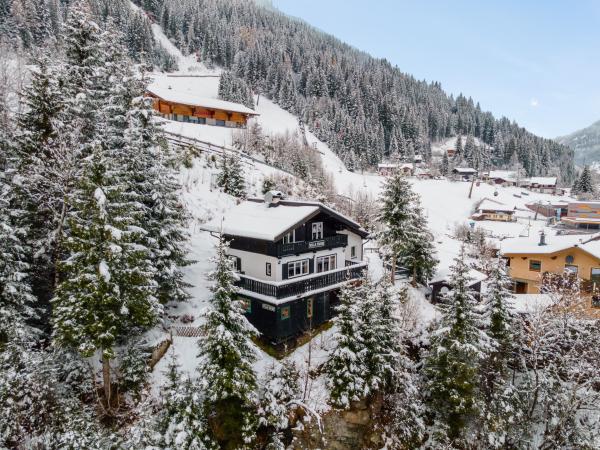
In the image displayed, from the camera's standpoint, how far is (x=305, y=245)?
2575cm

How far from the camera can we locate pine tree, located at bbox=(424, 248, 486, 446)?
2125 centimetres

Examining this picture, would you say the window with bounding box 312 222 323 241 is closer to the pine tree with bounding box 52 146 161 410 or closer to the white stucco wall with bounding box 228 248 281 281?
the white stucco wall with bounding box 228 248 281 281

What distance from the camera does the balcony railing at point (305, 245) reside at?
2406 cm

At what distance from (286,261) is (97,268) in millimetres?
12024

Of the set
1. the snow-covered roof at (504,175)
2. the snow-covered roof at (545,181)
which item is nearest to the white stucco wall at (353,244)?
the snow-covered roof at (504,175)

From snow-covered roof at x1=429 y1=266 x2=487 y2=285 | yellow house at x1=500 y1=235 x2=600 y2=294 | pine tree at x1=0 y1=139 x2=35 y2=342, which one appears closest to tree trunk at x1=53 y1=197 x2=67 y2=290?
pine tree at x1=0 y1=139 x2=35 y2=342

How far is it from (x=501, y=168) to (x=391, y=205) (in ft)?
545

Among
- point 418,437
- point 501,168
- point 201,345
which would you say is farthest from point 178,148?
point 501,168

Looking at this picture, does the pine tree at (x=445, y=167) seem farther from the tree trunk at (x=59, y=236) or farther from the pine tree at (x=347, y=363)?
the tree trunk at (x=59, y=236)

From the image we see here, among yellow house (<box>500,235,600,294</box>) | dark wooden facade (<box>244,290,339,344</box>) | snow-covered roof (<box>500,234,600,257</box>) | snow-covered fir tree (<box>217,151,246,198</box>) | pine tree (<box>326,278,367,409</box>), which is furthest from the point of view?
snow-covered fir tree (<box>217,151,246,198</box>)

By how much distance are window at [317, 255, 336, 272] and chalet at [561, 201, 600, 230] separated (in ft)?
293

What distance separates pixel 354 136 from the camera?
121 m

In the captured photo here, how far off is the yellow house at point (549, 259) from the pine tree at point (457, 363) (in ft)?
75.5

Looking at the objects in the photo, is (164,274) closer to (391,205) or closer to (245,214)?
(245,214)
